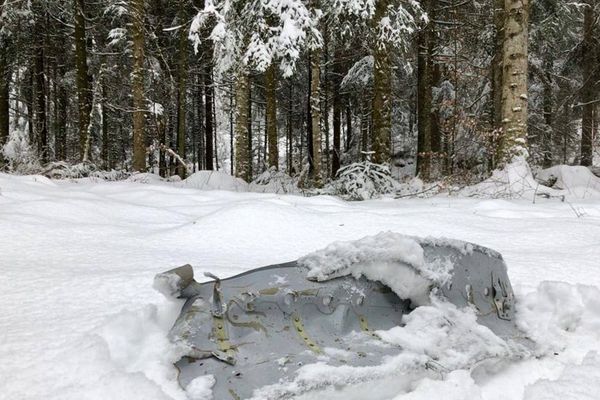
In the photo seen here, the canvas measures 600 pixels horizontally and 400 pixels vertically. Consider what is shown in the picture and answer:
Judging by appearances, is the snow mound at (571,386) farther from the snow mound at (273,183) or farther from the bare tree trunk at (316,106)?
the bare tree trunk at (316,106)

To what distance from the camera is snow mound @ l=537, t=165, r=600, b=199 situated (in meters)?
6.22

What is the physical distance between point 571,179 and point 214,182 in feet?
A: 20.6

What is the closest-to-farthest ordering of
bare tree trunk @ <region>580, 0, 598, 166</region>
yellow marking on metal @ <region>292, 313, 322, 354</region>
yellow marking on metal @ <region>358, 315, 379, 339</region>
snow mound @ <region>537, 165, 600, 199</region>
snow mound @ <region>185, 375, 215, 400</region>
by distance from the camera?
snow mound @ <region>185, 375, 215, 400</region> < yellow marking on metal @ <region>292, 313, 322, 354</region> < yellow marking on metal @ <region>358, 315, 379, 339</region> < snow mound @ <region>537, 165, 600, 199</region> < bare tree trunk @ <region>580, 0, 598, 166</region>

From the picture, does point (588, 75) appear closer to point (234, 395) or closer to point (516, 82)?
point (516, 82)

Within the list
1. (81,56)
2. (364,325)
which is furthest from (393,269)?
(81,56)

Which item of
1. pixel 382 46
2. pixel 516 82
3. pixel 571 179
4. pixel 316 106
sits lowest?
pixel 571 179

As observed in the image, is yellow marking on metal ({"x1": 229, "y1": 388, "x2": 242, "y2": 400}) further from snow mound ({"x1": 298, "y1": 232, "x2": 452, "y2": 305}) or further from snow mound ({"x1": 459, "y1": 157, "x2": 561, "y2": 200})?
snow mound ({"x1": 459, "y1": 157, "x2": 561, "y2": 200})

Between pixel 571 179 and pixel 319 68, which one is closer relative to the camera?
pixel 571 179

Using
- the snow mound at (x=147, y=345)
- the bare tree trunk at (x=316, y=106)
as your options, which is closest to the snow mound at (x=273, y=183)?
the bare tree trunk at (x=316, y=106)

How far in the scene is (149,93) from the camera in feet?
41.4

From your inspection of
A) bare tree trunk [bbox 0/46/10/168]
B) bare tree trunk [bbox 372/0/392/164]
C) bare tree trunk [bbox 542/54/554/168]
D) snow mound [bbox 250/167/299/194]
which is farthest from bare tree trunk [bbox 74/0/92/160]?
bare tree trunk [bbox 542/54/554/168]

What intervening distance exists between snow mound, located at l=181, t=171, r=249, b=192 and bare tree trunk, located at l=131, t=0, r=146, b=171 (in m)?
1.59

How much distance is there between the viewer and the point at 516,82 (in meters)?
5.64

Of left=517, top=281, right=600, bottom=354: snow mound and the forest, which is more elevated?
the forest
